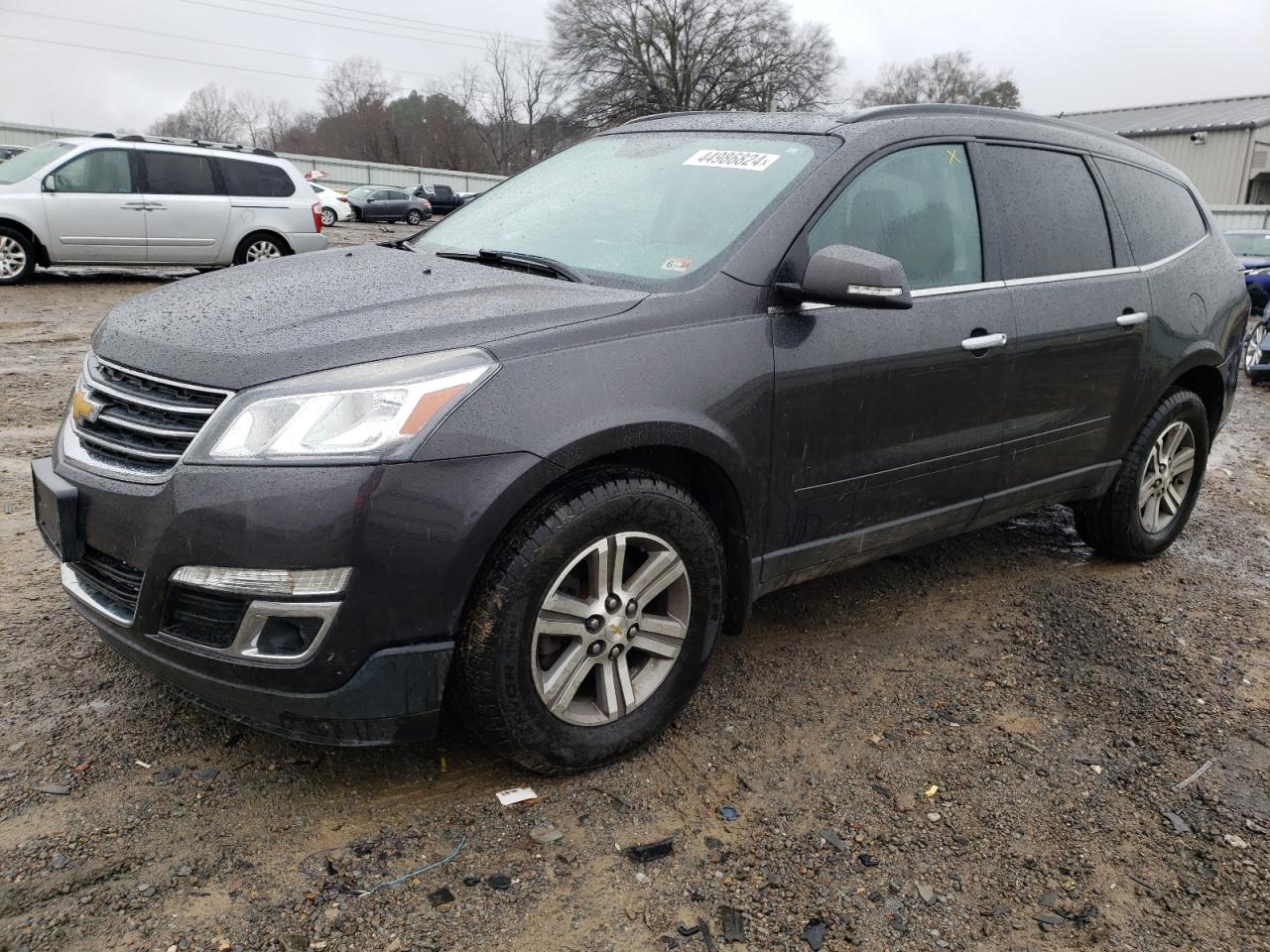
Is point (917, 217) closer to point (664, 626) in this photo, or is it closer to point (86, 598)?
point (664, 626)

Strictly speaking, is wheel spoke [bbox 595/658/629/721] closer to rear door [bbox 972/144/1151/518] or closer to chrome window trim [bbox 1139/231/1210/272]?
rear door [bbox 972/144/1151/518]

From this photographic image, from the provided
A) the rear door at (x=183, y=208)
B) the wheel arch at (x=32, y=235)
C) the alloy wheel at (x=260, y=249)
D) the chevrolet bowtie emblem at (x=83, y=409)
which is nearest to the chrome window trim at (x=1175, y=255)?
the chevrolet bowtie emblem at (x=83, y=409)

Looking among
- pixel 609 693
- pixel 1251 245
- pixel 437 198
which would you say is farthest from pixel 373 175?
pixel 609 693

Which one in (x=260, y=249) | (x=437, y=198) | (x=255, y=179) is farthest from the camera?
(x=437, y=198)

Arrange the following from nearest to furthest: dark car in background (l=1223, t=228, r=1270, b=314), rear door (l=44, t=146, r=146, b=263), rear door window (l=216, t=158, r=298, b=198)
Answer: rear door (l=44, t=146, r=146, b=263)
rear door window (l=216, t=158, r=298, b=198)
dark car in background (l=1223, t=228, r=1270, b=314)

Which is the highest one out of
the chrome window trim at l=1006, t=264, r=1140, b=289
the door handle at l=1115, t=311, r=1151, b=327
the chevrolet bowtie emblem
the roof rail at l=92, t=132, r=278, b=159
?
the roof rail at l=92, t=132, r=278, b=159

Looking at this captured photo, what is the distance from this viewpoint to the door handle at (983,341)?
3377mm

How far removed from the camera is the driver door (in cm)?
301

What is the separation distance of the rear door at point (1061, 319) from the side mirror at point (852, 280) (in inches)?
36.3

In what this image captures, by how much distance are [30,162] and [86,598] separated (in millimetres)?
11737

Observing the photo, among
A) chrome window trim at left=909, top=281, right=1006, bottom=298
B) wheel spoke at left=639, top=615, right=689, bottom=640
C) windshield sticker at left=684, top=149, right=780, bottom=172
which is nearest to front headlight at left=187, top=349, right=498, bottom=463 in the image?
wheel spoke at left=639, top=615, right=689, bottom=640

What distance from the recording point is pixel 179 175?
41.4 ft

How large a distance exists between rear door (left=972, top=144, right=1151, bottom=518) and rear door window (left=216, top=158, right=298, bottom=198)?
11.4 metres

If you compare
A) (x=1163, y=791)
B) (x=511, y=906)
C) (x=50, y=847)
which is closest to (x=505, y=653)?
(x=511, y=906)
